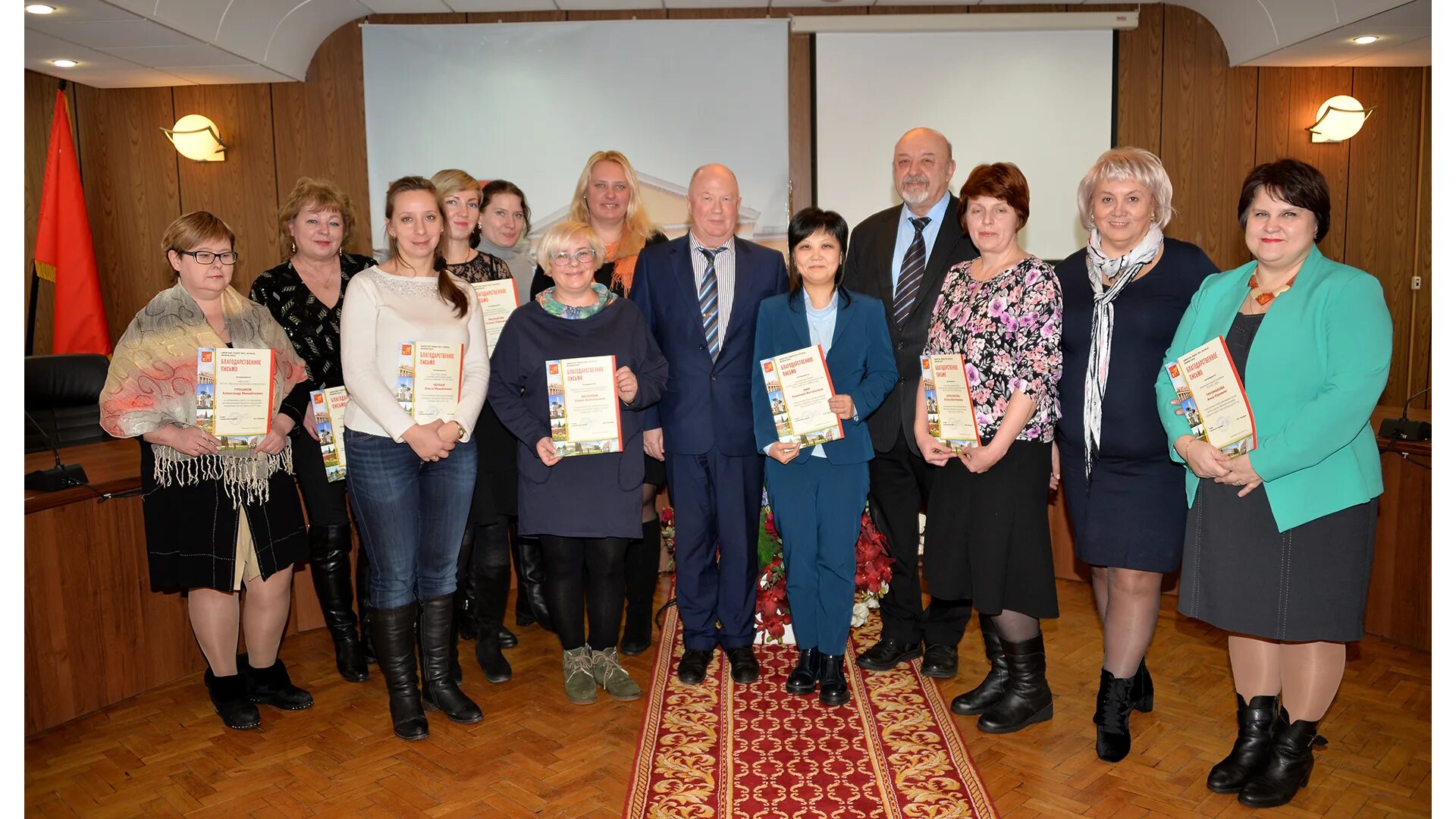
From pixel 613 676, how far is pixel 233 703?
1.29 meters

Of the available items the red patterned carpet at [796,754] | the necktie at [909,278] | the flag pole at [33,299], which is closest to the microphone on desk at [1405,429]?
the necktie at [909,278]

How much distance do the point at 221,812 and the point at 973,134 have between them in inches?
217

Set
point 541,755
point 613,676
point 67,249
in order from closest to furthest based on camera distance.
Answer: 1. point 541,755
2. point 613,676
3. point 67,249

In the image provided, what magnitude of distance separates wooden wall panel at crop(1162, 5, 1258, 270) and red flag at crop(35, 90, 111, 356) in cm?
712

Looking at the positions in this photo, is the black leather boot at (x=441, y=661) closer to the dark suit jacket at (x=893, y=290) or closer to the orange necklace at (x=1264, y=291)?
the dark suit jacket at (x=893, y=290)

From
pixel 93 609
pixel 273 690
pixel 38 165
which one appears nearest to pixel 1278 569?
pixel 273 690

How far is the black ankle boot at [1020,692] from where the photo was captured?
2998 mm

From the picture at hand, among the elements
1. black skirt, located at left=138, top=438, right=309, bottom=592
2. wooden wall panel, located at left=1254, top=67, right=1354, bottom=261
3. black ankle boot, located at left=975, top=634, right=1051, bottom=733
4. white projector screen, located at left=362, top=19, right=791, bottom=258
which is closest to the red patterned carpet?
black ankle boot, located at left=975, top=634, right=1051, bottom=733

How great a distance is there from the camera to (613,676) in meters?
3.35

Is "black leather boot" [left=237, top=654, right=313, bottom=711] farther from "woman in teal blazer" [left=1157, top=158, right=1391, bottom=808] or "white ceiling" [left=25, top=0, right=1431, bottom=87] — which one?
"white ceiling" [left=25, top=0, right=1431, bottom=87]

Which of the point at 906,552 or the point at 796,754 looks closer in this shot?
the point at 796,754

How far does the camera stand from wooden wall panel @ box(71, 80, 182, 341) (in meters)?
6.30

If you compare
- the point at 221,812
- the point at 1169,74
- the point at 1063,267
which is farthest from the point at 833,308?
the point at 1169,74

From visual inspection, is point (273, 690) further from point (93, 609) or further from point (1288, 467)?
point (1288, 467)
